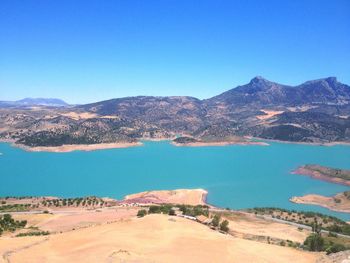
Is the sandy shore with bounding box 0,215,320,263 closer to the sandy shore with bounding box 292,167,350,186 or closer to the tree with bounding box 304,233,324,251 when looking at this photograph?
the tree with bounding box 304,233,324,251

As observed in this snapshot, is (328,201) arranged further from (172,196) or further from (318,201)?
(172,196)

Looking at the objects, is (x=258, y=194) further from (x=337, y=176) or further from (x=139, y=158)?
(x=139, y=158)

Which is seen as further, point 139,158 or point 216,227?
point 139,158

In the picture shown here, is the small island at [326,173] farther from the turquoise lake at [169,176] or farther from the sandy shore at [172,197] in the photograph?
the sandy shore at [172,197]

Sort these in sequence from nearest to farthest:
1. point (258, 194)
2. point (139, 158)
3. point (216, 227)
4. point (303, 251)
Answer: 1. point (303, 251)
2. point (216, 227)
3. point (258, 194)
4. point (139, 158)

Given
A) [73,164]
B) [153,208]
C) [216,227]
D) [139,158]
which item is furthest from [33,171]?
[216,227]

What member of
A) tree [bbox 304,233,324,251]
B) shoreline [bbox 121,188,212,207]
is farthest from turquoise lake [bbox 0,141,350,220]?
tree [bbox 304,233,324,251]

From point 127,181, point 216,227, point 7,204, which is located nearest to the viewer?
point 216,227
